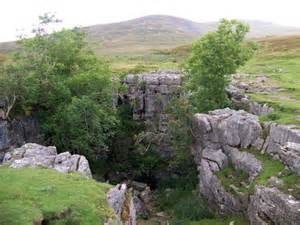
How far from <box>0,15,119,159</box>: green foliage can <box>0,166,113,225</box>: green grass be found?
15.8m

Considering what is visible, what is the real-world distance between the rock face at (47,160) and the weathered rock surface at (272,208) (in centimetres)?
1085

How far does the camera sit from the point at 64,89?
4131 cm

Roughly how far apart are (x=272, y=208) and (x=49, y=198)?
45.2ft

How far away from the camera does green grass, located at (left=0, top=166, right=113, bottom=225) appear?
712 inches

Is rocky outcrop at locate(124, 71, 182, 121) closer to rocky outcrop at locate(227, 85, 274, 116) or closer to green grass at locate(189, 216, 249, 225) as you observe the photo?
rocky outcrop at locate(227, 85, 274, 116)

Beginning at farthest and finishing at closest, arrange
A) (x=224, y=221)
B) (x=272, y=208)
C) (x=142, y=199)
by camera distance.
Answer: (x=142, y=199), (x=224, y=221), (x=272, y=208)

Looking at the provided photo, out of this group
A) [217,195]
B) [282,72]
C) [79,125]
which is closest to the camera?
[217,195]

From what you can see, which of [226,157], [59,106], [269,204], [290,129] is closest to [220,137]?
[226,157]

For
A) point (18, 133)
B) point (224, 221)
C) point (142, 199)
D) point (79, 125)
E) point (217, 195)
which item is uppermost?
point (79, 125)

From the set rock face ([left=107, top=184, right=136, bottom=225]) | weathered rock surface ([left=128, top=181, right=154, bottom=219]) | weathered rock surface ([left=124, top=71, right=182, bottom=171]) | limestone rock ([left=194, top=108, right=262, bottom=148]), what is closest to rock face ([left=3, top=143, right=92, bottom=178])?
rock face ([left=107, top=184, right=136, bottom=225])

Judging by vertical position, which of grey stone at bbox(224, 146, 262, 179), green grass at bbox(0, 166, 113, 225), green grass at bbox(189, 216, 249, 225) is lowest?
green grass at bbox(189, 216, 249, 225)

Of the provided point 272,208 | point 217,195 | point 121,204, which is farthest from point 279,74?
point 121,204

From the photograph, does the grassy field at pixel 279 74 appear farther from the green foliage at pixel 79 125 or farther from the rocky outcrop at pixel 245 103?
the green foliage at pixel 79 125

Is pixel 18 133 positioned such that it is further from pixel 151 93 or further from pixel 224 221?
pixel 224 221
